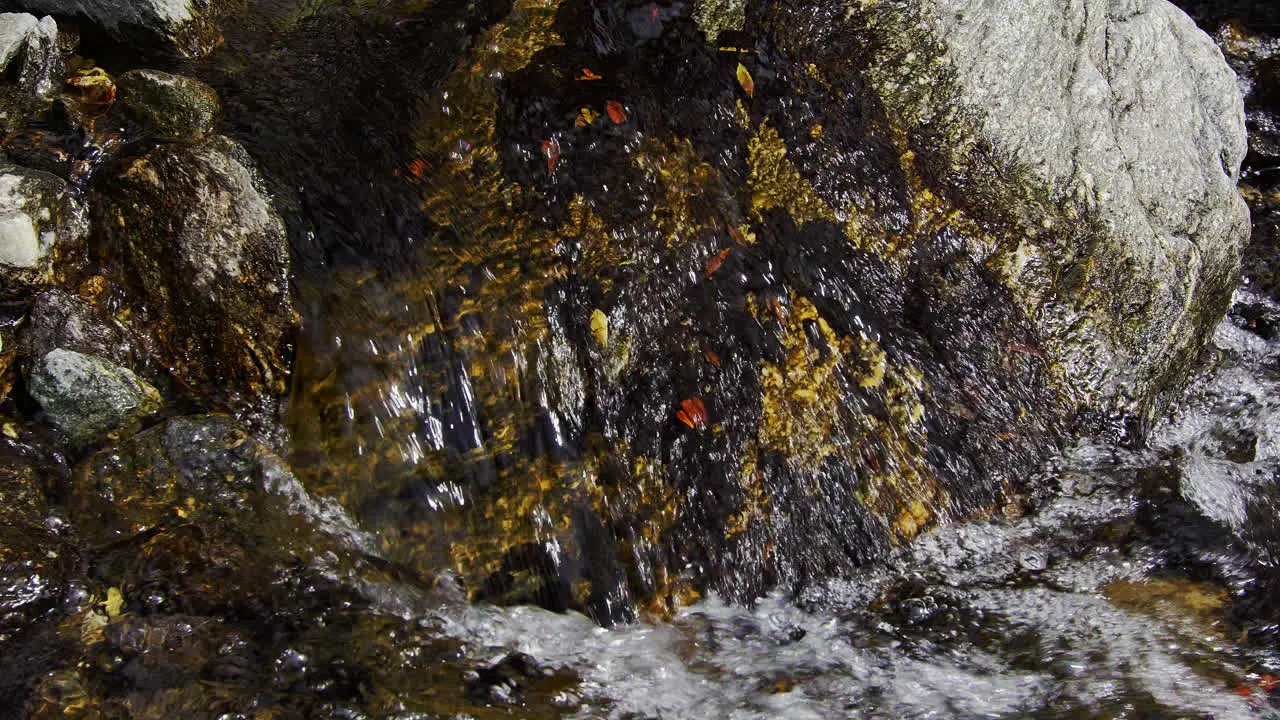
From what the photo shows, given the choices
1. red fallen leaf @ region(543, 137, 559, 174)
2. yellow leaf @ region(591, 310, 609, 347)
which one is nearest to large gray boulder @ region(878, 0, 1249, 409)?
red fallen leaf @ region(543, 137, 559, 174)

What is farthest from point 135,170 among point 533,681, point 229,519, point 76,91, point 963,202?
point 963,202

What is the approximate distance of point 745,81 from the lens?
13.1ft

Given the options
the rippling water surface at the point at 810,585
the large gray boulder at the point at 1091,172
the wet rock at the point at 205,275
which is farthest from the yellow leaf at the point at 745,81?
the wet rock at the point at 205,275

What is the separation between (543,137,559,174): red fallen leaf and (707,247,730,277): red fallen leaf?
736mm

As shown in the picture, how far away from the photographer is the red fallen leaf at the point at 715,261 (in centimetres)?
370

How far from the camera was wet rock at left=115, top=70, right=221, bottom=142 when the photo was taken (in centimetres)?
379

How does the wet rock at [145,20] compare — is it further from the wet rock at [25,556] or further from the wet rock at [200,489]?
the wet rock at [25,556]

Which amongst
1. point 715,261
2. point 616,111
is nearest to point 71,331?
point 616,111

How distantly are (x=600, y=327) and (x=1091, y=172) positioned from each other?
2.53 meters

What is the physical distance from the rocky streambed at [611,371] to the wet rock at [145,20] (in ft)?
0.07

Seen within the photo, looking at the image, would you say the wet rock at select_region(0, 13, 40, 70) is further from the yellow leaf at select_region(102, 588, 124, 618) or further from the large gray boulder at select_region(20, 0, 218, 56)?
the yellow leaf at select_region(102, 588, 124, 618)

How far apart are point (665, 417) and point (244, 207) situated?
71.2 inches

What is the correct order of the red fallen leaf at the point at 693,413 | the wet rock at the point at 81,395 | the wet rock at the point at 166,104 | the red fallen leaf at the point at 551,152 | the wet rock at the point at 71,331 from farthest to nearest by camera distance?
the wet rock at the point at 166,104
the red fallen leaf at the point at 551,152
the red fallen leaf at the point at 693,413
the wet rock at the point at 71,331
the wet rock at the point at 81,395

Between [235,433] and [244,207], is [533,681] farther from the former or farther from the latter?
[244,207]
